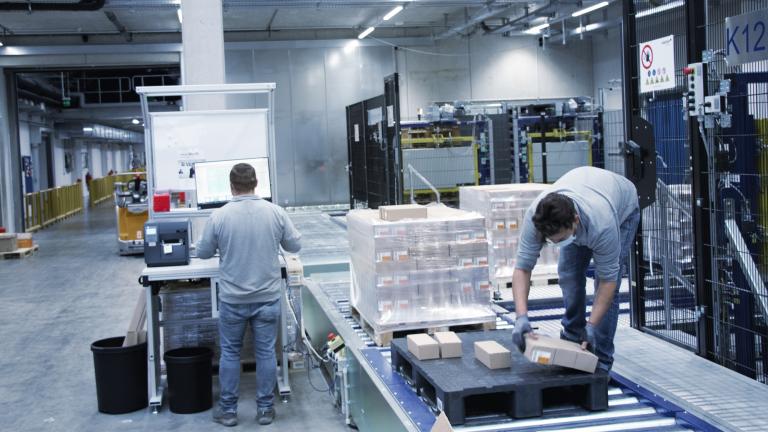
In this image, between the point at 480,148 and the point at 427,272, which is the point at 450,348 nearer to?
the point at 427,272

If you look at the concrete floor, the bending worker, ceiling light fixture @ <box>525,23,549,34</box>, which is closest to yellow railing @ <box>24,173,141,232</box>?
the concrete floor

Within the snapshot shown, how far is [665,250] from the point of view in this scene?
5953 millimetres

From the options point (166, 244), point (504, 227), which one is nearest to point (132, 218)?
point (166, 244)

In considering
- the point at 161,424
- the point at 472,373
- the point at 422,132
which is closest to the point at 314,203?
the point at 422,132

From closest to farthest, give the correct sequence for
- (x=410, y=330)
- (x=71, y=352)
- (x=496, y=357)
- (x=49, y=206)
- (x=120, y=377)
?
(x=496, y=357) < (x=410, y=330) < (x=120, y=377) < (x=71, y=352) < (x=49, y=206)

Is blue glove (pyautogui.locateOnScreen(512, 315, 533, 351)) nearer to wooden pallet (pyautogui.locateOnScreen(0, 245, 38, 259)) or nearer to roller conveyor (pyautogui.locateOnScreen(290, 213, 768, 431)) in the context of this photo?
roller conveyor (pyautogui.locateOnScreen(290, 213, 768, 431))

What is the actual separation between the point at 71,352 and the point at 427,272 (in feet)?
14.3

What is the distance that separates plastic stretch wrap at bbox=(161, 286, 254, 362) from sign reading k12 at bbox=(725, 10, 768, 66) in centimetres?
448

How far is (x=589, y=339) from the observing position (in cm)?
405

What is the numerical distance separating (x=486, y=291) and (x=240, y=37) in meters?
16.7

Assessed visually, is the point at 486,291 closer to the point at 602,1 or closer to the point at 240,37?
the point at 602,1

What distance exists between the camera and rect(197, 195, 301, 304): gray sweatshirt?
5.57 metres

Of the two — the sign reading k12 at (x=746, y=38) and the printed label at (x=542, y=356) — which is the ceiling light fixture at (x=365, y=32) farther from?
the printed label at (x=542, y=356)

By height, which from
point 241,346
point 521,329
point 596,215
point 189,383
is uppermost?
point 596,215
